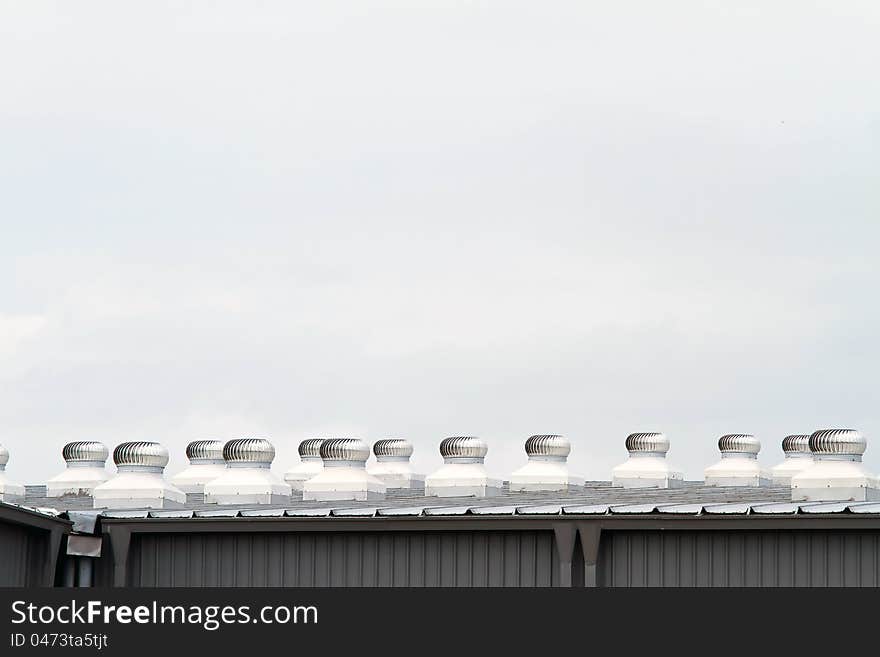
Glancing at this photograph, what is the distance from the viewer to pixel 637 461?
4900 cm

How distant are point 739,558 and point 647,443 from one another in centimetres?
1620

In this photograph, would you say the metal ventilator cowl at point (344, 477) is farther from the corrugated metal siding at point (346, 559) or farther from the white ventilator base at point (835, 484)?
the white ventilator base at point (835, 484)

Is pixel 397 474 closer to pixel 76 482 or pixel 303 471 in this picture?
pixel 303 471

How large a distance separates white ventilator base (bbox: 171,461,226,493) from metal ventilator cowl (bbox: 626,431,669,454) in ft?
39.5

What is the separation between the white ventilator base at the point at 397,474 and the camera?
52.3 metres

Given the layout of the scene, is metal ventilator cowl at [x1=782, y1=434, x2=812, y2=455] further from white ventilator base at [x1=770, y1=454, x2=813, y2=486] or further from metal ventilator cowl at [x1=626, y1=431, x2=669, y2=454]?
metal ventilator cowl at [x1=626, y1=431, x2=669, y2=454]

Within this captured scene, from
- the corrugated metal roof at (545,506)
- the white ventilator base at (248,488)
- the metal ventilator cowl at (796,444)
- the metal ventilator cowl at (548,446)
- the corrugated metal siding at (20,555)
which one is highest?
the metal ventilator cowl at (796,444)

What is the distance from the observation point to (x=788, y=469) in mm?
51875

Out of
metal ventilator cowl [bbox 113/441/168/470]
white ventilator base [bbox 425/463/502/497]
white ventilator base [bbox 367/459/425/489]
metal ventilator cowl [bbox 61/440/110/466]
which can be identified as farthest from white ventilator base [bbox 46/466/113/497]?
white ventilator base [bbox 425/463/502/497]

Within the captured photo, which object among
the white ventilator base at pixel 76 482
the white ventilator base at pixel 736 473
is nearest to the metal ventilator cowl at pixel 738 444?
the white ventilator base at pixel 736 473

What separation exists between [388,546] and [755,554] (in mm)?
7304

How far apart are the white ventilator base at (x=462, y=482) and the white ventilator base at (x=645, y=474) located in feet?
15.0
